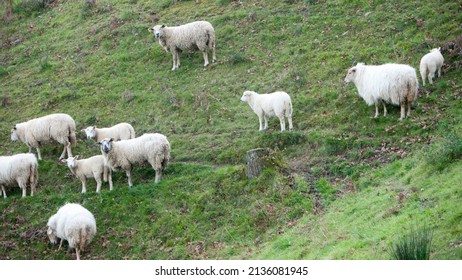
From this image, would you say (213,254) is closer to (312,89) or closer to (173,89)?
(312,89)

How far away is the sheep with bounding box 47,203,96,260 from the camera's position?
19.0 m

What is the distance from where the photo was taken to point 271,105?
76.3ft

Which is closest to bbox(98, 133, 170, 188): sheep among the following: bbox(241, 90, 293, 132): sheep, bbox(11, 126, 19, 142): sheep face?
bbox(241, 90, 293, 132): sheep

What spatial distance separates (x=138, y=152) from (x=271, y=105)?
509cm

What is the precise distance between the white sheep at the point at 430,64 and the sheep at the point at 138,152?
31.4 feet

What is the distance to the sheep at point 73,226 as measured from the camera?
1903 cm

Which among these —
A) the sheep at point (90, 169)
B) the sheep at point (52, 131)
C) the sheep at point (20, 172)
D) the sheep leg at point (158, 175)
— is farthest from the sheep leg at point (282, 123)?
the sheep at point (20, 172)

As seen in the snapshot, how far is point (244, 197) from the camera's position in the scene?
19500 millimetres

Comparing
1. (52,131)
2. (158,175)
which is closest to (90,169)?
(158,175)

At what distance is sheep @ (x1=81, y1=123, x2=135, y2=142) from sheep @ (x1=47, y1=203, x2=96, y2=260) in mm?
4918

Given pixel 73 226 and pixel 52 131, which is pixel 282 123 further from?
pixel 52 131

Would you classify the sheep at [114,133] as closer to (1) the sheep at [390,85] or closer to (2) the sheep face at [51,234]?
(2) the sheep face at [51,234]

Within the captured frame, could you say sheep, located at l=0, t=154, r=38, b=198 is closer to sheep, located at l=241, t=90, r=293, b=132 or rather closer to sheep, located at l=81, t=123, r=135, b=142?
sheep, located at l=81, t=123, r=135, b=142

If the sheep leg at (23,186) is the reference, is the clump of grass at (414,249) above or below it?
above
